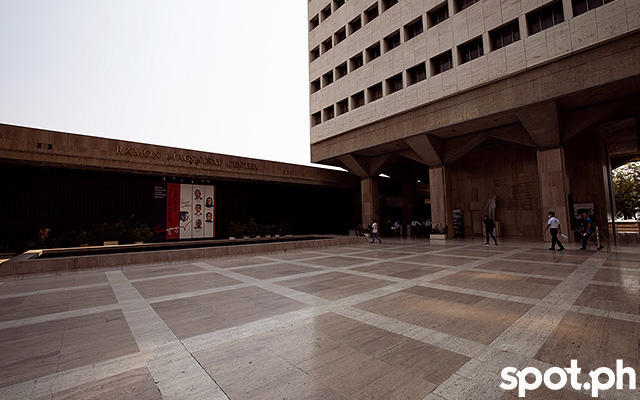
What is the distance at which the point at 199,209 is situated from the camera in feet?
78.1

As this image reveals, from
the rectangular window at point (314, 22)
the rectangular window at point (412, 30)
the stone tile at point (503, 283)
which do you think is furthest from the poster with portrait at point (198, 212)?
the rectangular window at point (314, 22)

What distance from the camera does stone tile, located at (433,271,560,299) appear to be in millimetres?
6097

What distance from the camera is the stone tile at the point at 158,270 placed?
890 cm

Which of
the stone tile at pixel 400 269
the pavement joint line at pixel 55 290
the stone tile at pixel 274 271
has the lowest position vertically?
the stone tile at pixel 400 269

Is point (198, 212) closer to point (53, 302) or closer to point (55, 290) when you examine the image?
point (55, 290)

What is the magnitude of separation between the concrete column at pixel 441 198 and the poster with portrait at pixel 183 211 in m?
18.5

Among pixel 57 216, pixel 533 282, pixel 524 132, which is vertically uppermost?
pixel 524 132

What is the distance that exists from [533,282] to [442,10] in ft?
67.8

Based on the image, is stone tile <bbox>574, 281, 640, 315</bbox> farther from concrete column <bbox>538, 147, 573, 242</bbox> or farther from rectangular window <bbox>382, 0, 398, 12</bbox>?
rectangular window <bbox>382, 0, 398, 12</bbox>

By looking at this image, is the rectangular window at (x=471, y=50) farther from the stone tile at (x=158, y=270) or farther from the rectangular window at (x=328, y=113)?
the stone tile at (x=158, y=270)

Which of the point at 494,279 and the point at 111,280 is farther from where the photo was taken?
the point at 111,280

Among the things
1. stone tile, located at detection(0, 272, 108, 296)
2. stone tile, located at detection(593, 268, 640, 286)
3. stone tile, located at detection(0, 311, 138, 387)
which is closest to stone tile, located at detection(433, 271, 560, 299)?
stone tile, located at detection(593, 268, 640, 286)

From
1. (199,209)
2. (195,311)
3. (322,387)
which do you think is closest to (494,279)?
(322,387)

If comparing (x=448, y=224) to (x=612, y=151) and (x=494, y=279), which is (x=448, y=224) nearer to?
(x=494, y=279)
